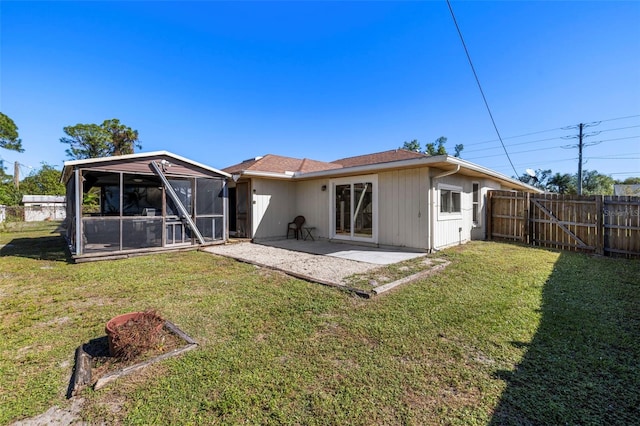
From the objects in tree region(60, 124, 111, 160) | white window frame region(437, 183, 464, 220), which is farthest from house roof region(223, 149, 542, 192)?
tree region(60, 124, 111, 160)

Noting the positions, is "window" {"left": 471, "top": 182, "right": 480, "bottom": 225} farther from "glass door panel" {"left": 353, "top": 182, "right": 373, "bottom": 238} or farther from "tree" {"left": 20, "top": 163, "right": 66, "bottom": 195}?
"tree" {"left": 20, "top": 163, "right": 66, "bottom": 195}

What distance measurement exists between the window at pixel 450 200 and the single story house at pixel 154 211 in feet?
22.2

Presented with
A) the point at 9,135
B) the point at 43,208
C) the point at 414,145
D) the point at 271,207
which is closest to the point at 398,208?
the point at 271,207

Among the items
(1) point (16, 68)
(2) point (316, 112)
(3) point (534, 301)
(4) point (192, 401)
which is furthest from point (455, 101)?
(1) point (16, 68)

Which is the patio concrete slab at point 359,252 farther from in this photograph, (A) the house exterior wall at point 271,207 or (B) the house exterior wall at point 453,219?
(A) the house exterior wall at point 271,207

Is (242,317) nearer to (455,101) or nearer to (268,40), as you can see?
(268,40)

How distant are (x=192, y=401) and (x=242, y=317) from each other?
142cm

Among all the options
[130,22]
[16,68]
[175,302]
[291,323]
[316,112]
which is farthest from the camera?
[316,112]

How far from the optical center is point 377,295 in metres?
4.04

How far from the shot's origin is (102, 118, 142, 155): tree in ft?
91.0

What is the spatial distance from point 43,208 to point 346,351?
29.5 metres

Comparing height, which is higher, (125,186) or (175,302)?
(125,186)

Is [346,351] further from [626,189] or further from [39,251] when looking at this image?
[626,189]

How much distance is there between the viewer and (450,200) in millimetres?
8164
